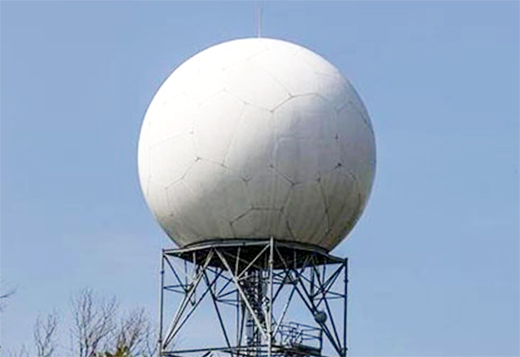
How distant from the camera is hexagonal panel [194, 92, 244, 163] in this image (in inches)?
1387

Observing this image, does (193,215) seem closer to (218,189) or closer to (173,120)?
(218,189)

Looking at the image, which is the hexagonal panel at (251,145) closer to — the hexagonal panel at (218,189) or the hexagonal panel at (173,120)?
the hexagonal panel at (218,189)

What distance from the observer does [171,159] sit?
3597 cm

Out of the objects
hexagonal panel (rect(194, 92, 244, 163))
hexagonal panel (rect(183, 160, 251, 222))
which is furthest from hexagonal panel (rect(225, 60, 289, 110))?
hexagonal panel (rect(183, 160, 251, 222))

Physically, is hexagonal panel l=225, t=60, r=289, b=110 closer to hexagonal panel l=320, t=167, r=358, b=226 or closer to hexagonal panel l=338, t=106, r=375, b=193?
hexagonal panel l=338, t=106, r=375, b=193

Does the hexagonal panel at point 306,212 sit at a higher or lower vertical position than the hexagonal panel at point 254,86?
lower

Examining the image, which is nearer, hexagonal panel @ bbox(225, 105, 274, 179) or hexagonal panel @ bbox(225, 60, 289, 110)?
hexagonal panel @ bbox(225, 105, 274, 179)

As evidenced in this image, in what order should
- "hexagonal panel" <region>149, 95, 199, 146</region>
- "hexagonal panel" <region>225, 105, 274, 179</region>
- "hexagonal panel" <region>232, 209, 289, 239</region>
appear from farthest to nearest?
"hexagonal panel" <region>149, 95, 199, 146</region>
"hexagonal panel" <region>232, 209, 289, 239</region>
"hexagonal panel" <region>225, 105, 274, 179</region>

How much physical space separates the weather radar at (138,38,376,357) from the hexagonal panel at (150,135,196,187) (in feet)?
0.07

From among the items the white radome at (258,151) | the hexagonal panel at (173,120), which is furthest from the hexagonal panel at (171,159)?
the hexagonal panel at (173,120)

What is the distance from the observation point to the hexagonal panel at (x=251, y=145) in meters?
35.1

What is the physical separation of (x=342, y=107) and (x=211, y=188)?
11.1 ft

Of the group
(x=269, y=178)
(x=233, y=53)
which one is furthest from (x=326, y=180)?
(x=233, y=53)

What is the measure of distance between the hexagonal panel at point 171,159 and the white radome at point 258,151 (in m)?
0.02
